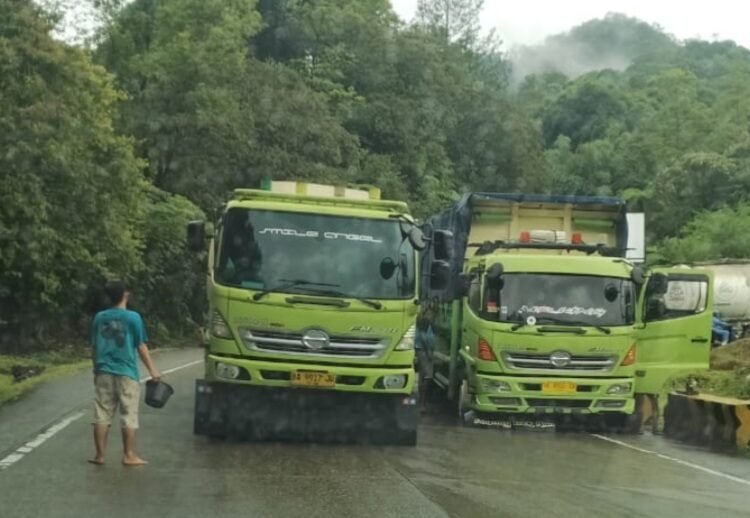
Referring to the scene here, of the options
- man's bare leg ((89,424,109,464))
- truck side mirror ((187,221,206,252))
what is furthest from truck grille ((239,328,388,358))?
man's bare leg ((89,424,109,464))

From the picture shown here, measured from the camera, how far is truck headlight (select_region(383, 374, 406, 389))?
1327 centimetres

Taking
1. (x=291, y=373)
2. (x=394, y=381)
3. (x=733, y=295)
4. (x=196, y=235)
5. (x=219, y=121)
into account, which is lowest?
(x=733, y=295)

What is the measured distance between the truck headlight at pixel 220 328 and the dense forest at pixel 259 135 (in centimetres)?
136

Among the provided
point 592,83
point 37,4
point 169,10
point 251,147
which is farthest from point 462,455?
point 592,83

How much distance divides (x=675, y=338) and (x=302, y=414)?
676cm

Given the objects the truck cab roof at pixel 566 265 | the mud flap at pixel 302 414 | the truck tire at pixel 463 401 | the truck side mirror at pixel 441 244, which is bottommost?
the truck tire at pixel 463 401

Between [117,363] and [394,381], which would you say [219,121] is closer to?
[394,381]

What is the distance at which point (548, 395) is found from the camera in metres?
16.4

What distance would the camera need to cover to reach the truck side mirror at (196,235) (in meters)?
13.6

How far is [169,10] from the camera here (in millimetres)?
52844

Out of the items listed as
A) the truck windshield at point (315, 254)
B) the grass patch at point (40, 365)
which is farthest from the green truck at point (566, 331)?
the grass patch at point (40, 365)

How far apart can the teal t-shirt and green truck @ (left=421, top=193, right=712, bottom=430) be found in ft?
17.3

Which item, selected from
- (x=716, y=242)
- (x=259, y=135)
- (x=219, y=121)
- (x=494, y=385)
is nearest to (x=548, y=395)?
(x=494, y=385)

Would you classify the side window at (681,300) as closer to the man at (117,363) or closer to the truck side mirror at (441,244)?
the truck side mirror at (441,244)
